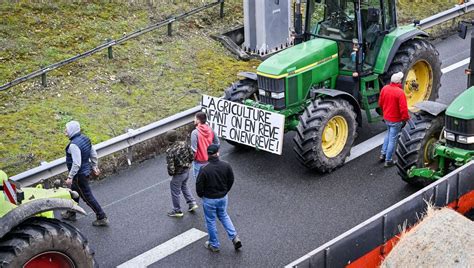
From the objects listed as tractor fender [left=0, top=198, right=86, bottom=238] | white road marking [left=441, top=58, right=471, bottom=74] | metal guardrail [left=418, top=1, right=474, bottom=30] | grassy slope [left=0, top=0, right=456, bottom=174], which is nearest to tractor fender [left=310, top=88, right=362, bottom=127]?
grassy slope [left=0, top=0, right=456, bottom=174]

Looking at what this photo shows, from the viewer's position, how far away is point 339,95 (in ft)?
42.7

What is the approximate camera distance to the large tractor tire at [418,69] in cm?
1399

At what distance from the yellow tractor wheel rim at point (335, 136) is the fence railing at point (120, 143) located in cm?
243

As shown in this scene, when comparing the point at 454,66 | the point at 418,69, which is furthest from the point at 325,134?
the point at 454,66

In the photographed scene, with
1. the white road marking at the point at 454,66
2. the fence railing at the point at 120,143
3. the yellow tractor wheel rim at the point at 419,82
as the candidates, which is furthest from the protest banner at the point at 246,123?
the white road marking at the point at 454,66

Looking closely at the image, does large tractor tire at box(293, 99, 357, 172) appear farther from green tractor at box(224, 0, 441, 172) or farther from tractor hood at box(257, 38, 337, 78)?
tractor hood at box(257, 38, 337, 78)

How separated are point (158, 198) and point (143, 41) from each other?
17.7 feet

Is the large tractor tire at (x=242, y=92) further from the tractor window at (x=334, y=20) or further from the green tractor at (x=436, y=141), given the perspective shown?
the green tractor at (x=436, y=141)

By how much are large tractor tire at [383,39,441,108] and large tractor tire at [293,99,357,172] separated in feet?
4.61

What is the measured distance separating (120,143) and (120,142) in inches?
0.7

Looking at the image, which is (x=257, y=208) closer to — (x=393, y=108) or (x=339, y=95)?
(x=339, y=95)

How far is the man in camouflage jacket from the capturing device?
37.4 feet

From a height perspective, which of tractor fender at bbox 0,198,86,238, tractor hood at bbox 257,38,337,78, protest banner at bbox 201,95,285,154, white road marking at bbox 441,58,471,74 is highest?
tractor hood at bbox 257,38,337,78

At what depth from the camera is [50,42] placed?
16.3 m
